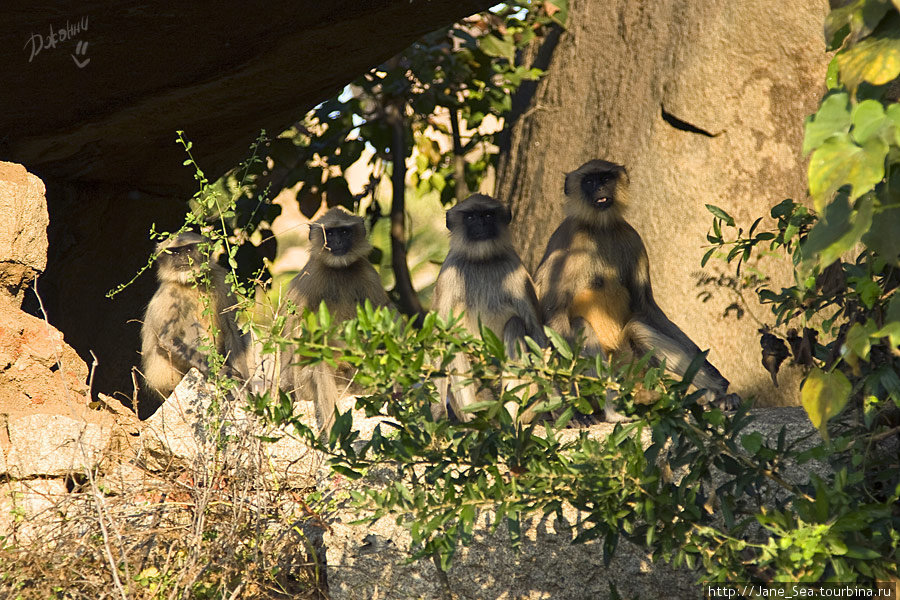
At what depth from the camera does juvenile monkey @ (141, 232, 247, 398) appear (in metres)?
4.76

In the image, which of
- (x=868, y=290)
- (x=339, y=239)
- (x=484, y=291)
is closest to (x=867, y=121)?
(x=868, y=290)

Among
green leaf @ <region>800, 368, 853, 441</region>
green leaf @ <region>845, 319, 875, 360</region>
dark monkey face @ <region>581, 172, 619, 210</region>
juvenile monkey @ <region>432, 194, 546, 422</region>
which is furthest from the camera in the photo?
dark monkey face @ <region>581, 172, 619, 210</region>

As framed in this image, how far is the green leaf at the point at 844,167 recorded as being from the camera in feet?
4.24

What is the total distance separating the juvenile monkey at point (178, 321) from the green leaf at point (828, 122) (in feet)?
12.0

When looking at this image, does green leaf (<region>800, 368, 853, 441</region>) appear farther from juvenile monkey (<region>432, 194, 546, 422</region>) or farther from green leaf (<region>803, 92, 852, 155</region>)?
juvenile monkey (<region>432, 194, 546, 422</region>)

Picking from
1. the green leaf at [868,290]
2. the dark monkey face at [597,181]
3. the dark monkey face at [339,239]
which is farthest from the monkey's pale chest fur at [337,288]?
the green leaf at [868,290]

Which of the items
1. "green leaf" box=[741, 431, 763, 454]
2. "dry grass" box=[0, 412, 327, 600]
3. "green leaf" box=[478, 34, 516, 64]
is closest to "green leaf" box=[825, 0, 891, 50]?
"green leaf" box=[741, 431, 763, 454]

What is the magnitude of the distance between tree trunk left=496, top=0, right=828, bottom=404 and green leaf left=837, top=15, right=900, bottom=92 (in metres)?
3.17

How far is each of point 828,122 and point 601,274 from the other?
9.56 ft

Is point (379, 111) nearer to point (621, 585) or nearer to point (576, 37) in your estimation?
point (576, 37)

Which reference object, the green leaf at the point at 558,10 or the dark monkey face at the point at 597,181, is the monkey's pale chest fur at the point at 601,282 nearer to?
the dark monkey face at the point at 597,181

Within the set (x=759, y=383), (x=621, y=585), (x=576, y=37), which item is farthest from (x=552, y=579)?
(x=576, y=37)

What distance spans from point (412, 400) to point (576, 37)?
3646mm

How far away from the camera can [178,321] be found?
4.82m
